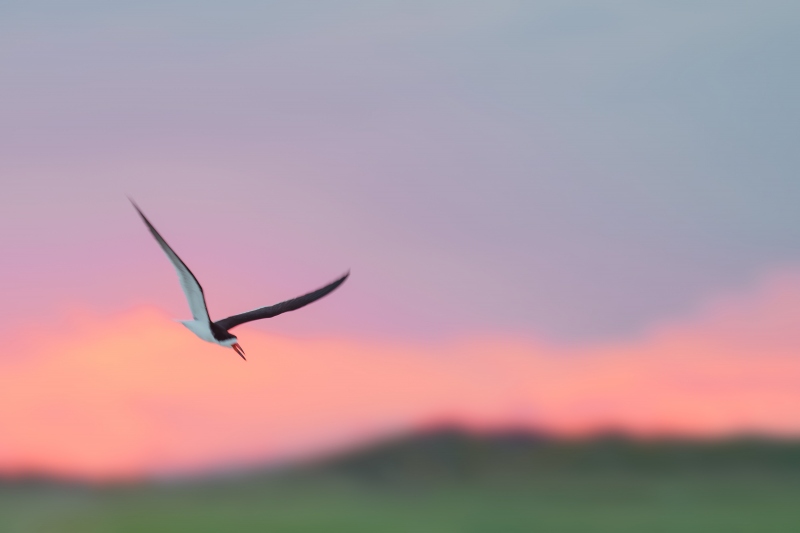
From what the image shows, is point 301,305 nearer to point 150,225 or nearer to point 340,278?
point 340,278

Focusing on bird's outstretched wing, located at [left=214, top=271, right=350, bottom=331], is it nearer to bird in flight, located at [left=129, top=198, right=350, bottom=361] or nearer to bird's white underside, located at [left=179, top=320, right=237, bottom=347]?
bird in flight, located at [left=129, top=198, right=350, bottom=361]

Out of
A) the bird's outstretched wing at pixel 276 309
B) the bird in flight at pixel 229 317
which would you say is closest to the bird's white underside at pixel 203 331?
the bird in flight at pixel 229 317

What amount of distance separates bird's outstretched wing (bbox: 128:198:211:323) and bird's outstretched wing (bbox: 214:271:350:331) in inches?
27.5

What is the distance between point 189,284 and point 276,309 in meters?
2.28

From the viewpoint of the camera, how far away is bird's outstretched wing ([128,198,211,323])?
14.5m

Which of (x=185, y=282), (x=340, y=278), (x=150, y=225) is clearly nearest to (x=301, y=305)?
(x=340, y=278)

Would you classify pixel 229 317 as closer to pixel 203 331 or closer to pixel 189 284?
Answer: pixel 203 331

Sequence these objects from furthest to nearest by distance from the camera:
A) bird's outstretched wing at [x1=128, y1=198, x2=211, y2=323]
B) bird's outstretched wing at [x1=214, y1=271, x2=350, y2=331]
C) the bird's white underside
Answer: bird's outstretched wing at [x1=214, y1=271, x2=350, y2=331]
the bird's white underside
bird's outstretched wing at [x1=128, y1=198, x2=211, y2=323]

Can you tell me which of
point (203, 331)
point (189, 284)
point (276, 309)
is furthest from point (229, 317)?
point (189, 284)

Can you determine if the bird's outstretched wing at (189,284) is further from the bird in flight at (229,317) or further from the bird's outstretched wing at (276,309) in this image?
the bird's outstretched wing at (276,309)

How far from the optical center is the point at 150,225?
1405 centimetres

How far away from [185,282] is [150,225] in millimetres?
2361

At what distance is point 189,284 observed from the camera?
16297mm

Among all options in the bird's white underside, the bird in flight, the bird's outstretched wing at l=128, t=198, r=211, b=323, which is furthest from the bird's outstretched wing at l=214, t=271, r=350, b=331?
the bird's outstretched wing at l=128, t=198, r=211, b=323
